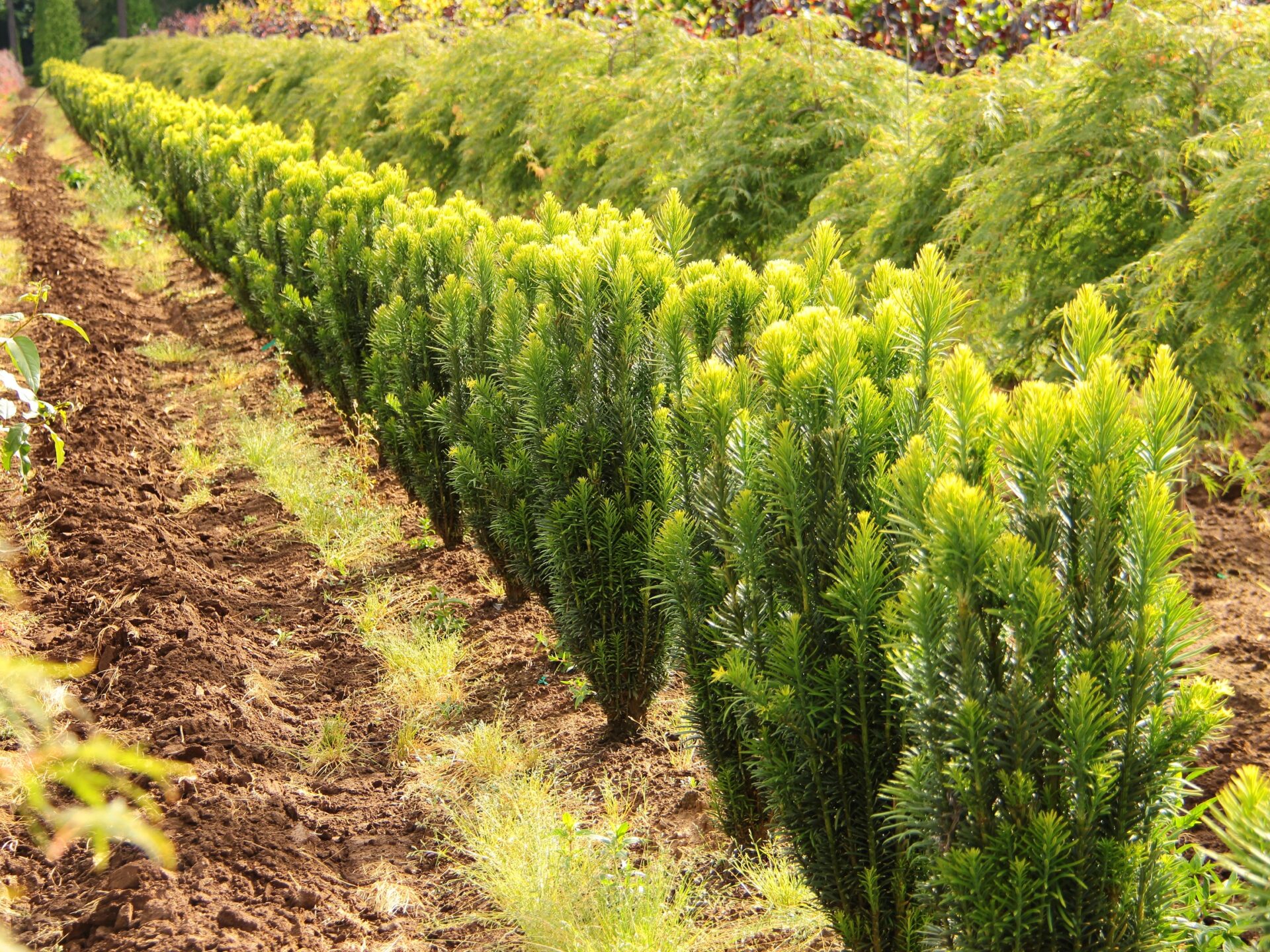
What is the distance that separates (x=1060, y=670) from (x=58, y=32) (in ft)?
221

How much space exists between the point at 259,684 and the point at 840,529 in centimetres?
258

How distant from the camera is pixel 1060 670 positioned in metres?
1.82

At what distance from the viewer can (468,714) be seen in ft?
13.0

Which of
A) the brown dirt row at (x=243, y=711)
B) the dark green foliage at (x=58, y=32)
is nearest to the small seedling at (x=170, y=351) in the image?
the brown dirt row at (x=243, y=711)

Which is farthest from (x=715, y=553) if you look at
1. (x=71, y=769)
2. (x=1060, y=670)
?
(x=71, y=769)

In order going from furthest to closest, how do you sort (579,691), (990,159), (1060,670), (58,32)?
(58,32)
(990,159)
(579,691)
(1060,670)

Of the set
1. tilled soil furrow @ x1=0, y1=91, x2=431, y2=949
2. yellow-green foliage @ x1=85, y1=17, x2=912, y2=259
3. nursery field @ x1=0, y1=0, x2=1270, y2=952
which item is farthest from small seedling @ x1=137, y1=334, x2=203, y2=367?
yellow-green foliage @ x1=85, y1=17, x2=912, y2=259

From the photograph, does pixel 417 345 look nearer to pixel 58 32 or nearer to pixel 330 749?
pixel 330 749

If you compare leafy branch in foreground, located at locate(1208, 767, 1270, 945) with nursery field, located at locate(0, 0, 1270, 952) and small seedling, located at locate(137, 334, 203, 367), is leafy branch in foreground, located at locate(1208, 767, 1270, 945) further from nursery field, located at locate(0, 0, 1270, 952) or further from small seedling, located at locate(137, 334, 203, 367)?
small seedling, located at locate(137, 334, 203, 367)

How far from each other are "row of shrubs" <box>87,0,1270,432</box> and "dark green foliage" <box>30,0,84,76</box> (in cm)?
5843

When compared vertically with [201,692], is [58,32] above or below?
below

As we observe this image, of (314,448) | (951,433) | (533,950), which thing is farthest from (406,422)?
(951,433)

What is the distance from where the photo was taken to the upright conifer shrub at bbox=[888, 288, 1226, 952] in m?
1.73

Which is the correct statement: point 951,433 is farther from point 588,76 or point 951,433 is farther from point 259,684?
point 588,76
